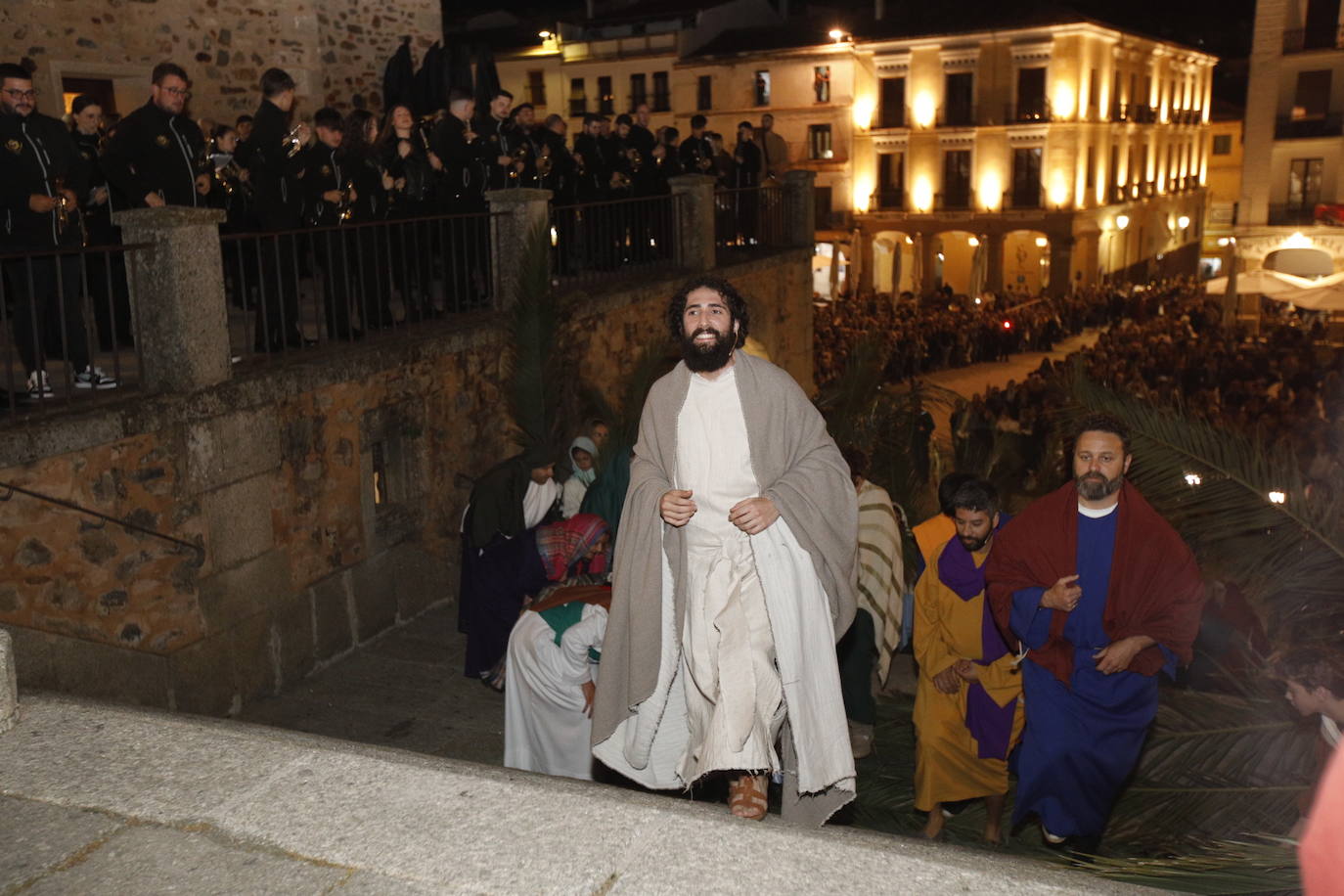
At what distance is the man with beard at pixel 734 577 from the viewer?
3840 mm

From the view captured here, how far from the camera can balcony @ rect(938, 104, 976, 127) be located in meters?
40.8

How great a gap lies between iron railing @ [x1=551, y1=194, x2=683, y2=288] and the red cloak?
22.3ft

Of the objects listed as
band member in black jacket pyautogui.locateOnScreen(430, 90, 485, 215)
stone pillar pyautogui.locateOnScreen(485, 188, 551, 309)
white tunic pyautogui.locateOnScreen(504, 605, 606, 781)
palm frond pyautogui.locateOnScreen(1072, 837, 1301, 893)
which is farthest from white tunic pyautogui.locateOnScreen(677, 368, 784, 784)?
band member in black jacket pyautogui.locateOnScreen(430, 90, 485, 215)

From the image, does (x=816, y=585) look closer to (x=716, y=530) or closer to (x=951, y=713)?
(x=716, y=530)

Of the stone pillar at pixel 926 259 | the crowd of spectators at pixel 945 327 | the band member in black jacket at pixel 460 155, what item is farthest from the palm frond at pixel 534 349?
the stone pillar at pixel 926 259

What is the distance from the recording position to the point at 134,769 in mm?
3045

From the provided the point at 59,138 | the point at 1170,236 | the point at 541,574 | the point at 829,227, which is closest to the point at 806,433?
the point at 541,574

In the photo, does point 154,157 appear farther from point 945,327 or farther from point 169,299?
point 945,327

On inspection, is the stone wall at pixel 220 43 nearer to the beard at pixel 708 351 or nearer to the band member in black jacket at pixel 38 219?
the band member in black jacket at pixel 38 219

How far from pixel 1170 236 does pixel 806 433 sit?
5336cm

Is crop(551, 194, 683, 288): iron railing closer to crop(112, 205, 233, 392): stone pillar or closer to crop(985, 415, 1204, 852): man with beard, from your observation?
crop(112, 205, 233, 392): stone pillar

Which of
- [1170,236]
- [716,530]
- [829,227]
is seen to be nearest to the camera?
[716,530]

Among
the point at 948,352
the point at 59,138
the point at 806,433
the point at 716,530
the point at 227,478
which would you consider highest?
the point at 59,138

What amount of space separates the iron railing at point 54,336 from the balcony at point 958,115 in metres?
37.1
